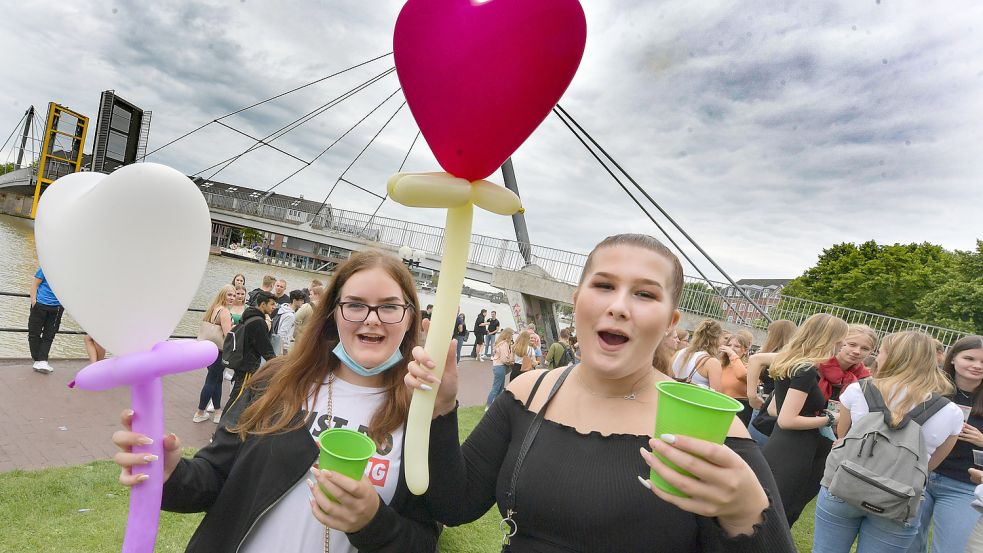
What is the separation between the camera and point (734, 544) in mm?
899

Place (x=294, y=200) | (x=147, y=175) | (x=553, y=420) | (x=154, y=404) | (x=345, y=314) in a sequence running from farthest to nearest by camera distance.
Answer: (x=294, y=200) < (x=345, y=314) < (x=553, y=420) < (x=154, y=404) < (x=147, y=175)

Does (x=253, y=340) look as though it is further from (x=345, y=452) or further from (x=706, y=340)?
(x=706, y=340)

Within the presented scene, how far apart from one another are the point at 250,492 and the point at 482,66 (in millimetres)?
1357

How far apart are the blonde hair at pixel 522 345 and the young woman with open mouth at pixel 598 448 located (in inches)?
260

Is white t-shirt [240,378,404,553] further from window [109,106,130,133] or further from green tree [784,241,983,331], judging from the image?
green tree [784,241,983,331]

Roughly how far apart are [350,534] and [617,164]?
9421mm

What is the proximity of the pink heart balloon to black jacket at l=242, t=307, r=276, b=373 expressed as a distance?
4.59 m

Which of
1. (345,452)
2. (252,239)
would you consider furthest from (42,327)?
(252,239)

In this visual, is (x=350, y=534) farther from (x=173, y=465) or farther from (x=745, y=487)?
(x=745, y=487)

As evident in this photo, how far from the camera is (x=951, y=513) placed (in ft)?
10.1

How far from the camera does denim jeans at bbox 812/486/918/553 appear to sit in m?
2.68

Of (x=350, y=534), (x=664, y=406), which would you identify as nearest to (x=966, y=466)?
(x=664, y=406)

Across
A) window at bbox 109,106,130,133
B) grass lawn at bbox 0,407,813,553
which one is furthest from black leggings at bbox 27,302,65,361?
window at bbox 109,106,130,133

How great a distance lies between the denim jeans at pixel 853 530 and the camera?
8.79 ft
